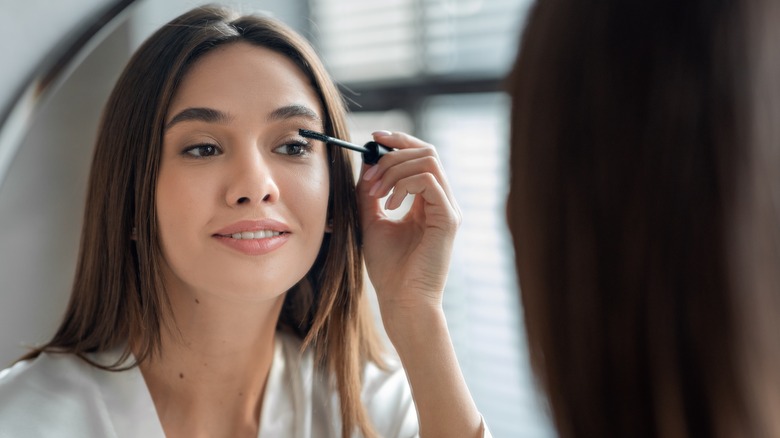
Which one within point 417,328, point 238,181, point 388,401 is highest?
point 238,181

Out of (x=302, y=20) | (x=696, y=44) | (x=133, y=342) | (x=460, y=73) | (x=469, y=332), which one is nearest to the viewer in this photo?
(x=696, y=44)

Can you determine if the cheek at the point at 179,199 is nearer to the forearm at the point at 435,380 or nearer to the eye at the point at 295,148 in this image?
the eye at the point at 295,148

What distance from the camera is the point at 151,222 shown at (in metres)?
1.04

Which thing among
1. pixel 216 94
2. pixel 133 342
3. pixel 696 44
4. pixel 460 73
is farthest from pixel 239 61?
pixel 460 73

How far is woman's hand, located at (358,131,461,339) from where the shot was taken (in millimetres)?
1046

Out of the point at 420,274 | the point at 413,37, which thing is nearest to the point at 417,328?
the point at 420,274

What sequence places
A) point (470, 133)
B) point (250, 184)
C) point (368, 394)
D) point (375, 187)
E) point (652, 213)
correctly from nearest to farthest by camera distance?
point (652, 213), point (250, 184), point (375, 187), point (368, 394), point (470, 133)

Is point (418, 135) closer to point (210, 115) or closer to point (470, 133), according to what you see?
point (470, 133)

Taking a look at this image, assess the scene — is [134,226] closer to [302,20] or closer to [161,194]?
[161,194]

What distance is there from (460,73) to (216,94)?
1.06 meters

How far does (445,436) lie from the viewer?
1.00 metres

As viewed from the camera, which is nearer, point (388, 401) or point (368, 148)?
point (368, 148)

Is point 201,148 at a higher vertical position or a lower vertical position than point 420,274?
higher

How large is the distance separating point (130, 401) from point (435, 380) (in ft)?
1.38
